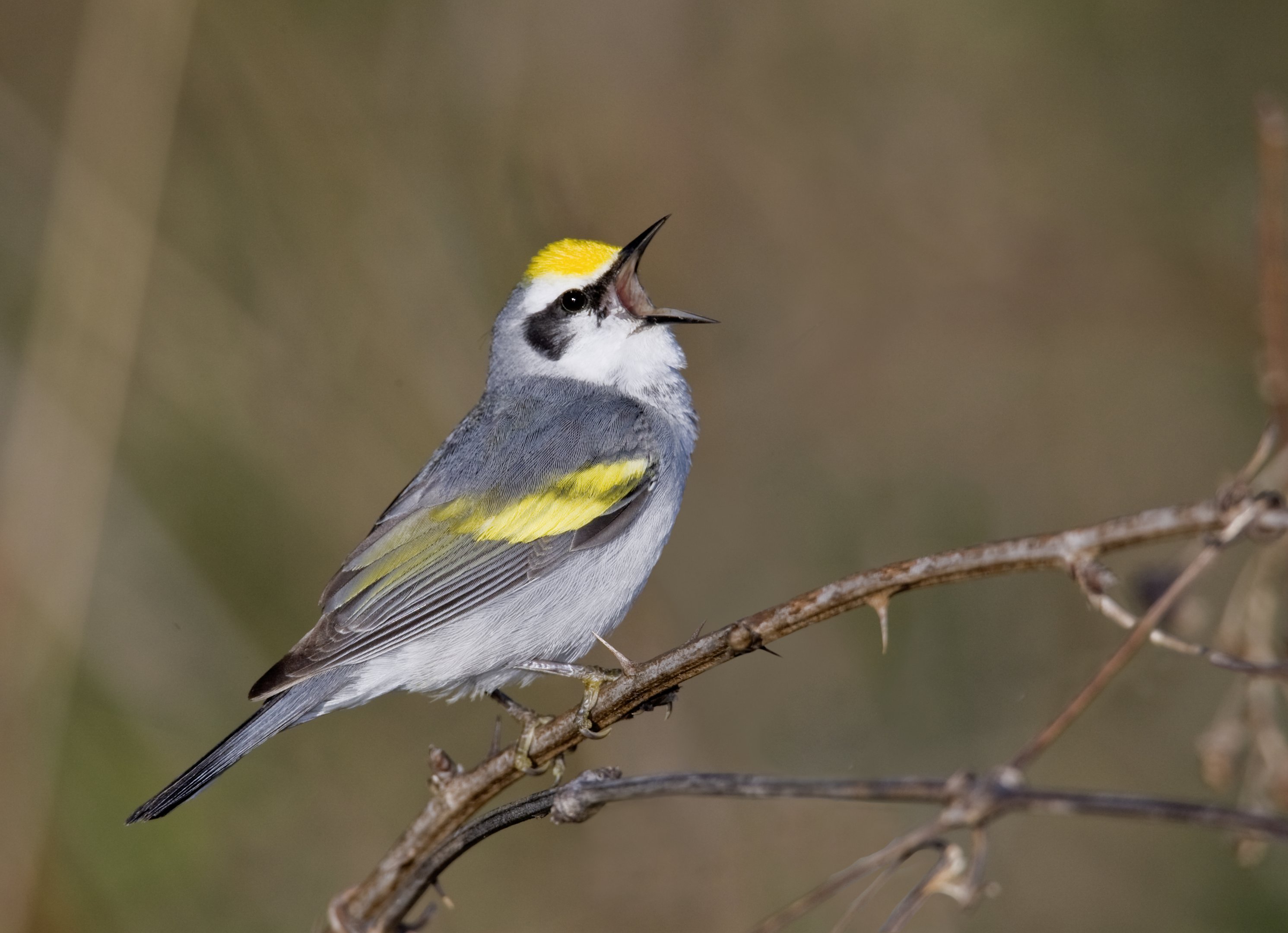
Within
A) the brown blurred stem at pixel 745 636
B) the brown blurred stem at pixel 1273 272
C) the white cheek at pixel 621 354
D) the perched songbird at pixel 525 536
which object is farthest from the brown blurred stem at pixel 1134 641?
the white cheek at pixel 621 354

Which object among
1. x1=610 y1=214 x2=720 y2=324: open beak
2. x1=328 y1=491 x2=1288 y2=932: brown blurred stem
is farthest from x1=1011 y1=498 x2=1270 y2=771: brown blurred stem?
x1=610 y1=214 x2=720 y2=324: open beak

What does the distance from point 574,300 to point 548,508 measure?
1293mm

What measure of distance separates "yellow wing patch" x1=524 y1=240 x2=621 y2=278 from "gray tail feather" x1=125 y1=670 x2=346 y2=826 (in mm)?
2261

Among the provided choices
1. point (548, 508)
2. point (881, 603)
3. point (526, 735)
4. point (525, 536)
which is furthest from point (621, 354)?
point (881, 603)

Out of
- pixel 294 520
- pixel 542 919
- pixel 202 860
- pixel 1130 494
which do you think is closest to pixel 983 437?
pixel 1130 494

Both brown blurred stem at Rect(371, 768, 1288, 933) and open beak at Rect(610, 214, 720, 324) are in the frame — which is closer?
brown blurred stem at Rect(371, 768, 1288, 933)

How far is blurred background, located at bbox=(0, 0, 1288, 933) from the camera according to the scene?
5.54m

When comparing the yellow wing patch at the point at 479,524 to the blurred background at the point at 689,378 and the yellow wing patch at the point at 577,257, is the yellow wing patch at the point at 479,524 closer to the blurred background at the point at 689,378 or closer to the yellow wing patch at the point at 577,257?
the yellow wing patch at the point at 577,257

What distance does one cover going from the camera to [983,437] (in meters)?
6.78

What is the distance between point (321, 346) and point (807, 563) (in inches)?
128

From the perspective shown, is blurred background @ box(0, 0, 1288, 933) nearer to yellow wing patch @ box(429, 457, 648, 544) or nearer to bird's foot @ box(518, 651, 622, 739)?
bird's foot @ box(518, 651, 622, 739)

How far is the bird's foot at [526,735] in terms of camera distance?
301cm

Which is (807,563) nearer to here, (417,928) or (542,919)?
(542,919)

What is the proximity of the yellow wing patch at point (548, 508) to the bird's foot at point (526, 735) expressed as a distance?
683 millimetres
